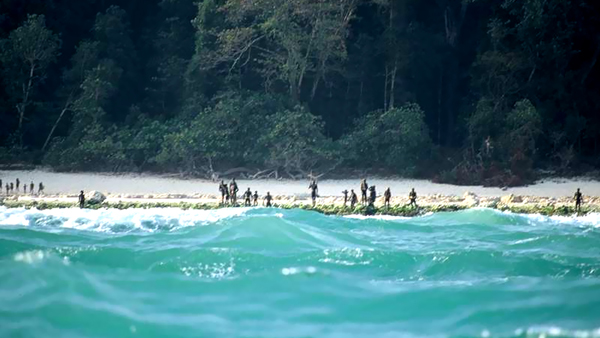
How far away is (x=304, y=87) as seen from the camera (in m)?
34.1

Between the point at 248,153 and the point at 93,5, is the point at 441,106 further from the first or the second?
the point at 93,5

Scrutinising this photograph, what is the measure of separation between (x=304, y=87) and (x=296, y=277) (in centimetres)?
1964

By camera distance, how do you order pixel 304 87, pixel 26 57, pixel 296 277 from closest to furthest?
1. pixel 296 277
2. pixel 26 57
3. pixel 304 87

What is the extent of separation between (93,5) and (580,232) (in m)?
22.5

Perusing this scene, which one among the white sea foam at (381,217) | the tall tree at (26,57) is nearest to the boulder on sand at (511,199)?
the white sea foam at (381,217)

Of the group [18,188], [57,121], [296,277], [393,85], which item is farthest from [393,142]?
[296,277]

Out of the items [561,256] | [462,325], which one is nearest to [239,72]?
[561,256]

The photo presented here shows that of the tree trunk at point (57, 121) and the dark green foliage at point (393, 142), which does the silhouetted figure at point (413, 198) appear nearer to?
the dark green foliage at point (393, 142)

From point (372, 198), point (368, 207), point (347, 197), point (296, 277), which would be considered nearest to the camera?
point (296, 277)

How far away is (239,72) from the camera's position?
3284 cm

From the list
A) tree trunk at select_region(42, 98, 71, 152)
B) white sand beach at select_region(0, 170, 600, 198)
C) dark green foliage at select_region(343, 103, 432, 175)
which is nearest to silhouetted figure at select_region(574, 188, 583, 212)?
white sand beach at select_region(0, 170, 600, 198)

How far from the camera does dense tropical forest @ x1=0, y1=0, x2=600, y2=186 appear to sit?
30406 millimetres

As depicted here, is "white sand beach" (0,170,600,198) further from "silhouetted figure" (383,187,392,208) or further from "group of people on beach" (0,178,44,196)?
"silhouetted figure" (383,187,392,208)

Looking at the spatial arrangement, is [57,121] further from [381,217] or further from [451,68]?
[381,217]
